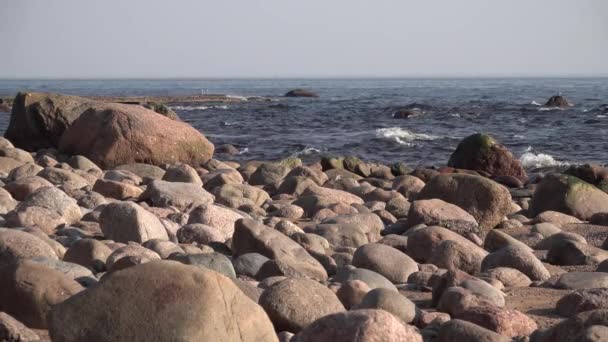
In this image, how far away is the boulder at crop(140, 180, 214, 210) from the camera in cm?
859

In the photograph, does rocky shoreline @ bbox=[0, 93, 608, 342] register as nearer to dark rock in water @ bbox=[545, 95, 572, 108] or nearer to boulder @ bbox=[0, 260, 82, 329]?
boulder @ bbox=[0, 260, 82, 329]

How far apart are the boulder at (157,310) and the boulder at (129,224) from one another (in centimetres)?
269

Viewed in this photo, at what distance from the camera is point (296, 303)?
4.44 meters

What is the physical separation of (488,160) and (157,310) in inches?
496

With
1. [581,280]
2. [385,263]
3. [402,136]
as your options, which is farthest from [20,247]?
[402,136]

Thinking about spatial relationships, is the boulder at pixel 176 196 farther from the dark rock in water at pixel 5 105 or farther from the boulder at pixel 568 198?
the dark rock in water at pixel 5 105

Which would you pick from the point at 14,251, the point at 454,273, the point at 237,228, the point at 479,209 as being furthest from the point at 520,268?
the point at 14,251

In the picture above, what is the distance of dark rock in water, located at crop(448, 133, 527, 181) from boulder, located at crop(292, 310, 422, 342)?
472 inches

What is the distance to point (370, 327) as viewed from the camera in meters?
3.61

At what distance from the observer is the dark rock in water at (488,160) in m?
15.4

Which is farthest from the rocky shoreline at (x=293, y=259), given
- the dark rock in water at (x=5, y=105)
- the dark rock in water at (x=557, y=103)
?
the dark rock in water at (x=557, y=103)

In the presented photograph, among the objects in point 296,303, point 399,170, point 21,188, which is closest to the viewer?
point 296,303

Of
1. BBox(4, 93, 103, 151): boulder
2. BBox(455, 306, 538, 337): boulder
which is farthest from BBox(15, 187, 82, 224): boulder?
BBox(4, 93, 103, 151): boulder

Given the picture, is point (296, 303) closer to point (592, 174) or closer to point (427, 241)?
point (427, 241)
